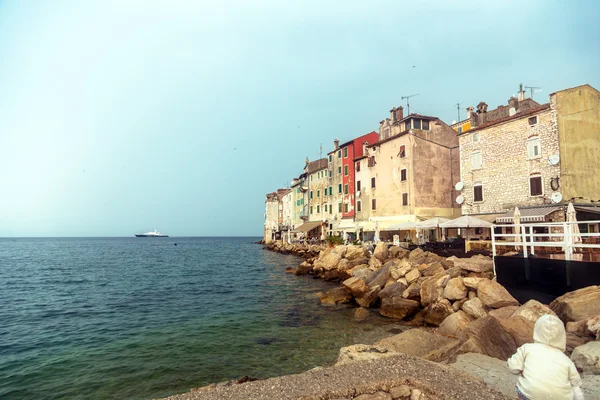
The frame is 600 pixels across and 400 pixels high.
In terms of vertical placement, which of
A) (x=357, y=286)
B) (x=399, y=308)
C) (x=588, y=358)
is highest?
(x=588, y=358)

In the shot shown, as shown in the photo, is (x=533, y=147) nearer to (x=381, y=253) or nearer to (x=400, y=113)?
(x=381, y=253)

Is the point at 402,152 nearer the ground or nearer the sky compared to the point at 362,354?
nearer the sky

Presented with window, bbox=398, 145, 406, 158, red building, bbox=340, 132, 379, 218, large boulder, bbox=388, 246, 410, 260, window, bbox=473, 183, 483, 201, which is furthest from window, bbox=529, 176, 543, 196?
red building, bbox=340, 132, 379, 218

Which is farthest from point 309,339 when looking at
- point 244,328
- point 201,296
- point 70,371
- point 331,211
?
point 331,211

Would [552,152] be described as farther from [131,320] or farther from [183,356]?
[131,320]

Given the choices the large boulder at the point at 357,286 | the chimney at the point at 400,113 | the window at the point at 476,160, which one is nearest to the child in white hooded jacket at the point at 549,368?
the large boulder at the point at 357,286

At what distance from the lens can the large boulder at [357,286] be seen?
61.1 ft

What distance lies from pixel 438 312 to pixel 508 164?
1533 centimetres

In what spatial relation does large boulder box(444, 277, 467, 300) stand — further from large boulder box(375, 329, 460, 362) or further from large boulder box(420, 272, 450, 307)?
large boulder box(375, 329, 460, 362)

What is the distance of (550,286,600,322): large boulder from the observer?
9.40 meters

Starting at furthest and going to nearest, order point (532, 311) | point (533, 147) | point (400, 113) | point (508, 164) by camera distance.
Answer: point (400, 113), point (508, 164), point (533, 147), point (532, 311)

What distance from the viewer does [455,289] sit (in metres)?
13.6

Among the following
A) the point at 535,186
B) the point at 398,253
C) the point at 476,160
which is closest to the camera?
the point at 535,186

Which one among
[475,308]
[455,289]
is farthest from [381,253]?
[475,308]
